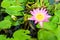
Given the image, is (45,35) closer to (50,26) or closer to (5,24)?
(50,26)

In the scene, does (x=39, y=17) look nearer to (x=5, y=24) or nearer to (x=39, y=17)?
(x=39, y=17)

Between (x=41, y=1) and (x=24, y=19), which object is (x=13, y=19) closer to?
(x=24, y=19)

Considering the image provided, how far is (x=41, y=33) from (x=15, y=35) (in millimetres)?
135

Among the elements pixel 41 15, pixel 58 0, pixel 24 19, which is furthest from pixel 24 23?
pixel 58 0

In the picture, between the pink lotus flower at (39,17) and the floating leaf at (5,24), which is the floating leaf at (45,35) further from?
the floating leaf at (5,24)

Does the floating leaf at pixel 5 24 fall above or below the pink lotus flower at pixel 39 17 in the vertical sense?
below

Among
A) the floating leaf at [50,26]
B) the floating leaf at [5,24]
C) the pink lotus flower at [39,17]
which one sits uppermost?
the pink lotus flower at [39,17]

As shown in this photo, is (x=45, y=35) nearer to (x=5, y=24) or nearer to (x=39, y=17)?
(x=39, y=17)

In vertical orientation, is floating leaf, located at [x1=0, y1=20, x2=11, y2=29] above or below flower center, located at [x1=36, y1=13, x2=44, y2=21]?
below

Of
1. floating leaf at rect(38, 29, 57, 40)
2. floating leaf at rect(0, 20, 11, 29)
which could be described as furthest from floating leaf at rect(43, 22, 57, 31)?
floating leaf at rect(0, 20, 11, 29)

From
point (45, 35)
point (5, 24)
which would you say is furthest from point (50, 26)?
point (5, 24)

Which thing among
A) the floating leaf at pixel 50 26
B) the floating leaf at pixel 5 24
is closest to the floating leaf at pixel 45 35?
the floating leaf at pixel 50 26

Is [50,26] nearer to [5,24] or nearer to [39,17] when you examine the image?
[39,17]

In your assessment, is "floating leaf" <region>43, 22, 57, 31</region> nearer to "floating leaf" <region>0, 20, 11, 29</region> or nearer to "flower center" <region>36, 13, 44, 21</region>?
"flower center" <region>36, 13, 44, 21</region>
